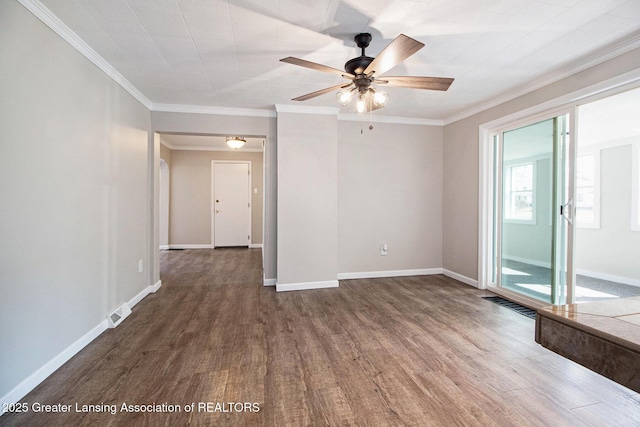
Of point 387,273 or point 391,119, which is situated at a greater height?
point 391,119

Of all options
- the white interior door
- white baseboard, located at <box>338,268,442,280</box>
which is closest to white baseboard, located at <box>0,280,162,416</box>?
white baseboard, located at <box>338,268,442,280</box>

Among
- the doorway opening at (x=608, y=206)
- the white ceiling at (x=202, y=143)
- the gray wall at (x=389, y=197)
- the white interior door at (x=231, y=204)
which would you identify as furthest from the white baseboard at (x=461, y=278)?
the white interior door at (x=231, y=204)

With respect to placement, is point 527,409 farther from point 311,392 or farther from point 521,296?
point 521,296

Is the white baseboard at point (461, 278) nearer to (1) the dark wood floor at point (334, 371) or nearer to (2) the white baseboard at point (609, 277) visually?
(1) the dark wood floor at point (334, 371)

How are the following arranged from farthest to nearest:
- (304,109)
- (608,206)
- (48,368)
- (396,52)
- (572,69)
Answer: (608,206) < (304,109) < (572,69) < (48,368) < (396,52)

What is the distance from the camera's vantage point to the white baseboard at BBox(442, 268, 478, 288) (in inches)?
146

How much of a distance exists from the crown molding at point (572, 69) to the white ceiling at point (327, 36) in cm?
1

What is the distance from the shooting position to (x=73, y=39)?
1.99 meters

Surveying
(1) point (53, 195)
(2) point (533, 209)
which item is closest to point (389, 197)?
(2) point (533, 209)

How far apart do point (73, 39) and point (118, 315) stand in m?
2.31

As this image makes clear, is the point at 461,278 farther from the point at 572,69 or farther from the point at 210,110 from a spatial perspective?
the point at 210,110

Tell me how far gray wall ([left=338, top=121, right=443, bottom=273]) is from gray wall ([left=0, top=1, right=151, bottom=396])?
8.98ft

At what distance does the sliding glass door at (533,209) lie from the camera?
108 inches

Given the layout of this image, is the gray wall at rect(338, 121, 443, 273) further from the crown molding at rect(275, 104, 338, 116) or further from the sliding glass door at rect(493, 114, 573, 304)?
the sliding glass door at rect(493, 114, 573, 304)
